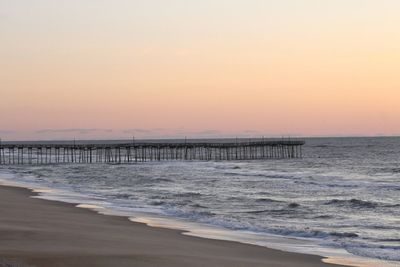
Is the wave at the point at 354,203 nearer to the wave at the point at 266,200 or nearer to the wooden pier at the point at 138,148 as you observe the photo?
the wave at the point at 266,200

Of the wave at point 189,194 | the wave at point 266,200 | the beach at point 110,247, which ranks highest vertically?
the beach at point 110,247

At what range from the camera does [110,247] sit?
1195 cm

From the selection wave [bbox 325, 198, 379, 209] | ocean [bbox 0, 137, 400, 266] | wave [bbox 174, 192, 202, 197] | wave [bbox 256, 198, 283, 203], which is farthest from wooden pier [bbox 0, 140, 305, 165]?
wave [bbox 325, 198, 379, 209]

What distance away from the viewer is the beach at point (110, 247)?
33.5 feet

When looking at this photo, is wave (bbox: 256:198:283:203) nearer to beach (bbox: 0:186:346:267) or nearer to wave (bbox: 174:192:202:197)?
wave (bbox: 174:192:202:197)

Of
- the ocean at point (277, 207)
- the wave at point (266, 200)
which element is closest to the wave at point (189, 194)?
the ocean at point (277, 207)

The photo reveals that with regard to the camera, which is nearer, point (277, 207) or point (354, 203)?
point (277, 207)

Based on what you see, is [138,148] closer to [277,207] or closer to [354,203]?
[354,203]

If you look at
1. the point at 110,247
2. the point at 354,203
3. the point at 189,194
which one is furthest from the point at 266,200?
the point at 110,247

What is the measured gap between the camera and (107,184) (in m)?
35.4

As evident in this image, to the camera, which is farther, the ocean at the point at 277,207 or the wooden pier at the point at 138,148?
the wooden pier at the point at 138,148

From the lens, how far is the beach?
10203 millimetres

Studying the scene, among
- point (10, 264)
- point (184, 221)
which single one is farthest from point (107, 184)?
point (10, 264)

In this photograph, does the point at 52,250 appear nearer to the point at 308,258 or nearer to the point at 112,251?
the point at 112,251
